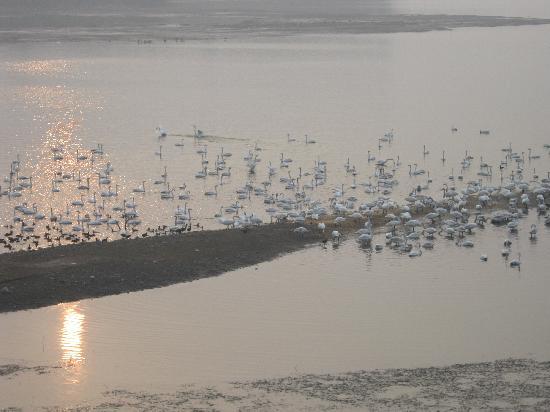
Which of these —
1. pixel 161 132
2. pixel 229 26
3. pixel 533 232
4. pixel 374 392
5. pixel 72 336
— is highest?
pixel 229 26

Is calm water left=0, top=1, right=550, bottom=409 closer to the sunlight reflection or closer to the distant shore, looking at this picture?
the sunlight reflection

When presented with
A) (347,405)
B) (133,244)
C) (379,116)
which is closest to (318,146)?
(379,116)

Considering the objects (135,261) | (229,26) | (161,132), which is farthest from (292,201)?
(229,26)

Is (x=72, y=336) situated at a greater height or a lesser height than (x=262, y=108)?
lesser

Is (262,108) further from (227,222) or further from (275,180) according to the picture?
(227,222)

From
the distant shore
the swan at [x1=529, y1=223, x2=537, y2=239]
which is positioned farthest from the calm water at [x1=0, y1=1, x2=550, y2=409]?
the distant shore

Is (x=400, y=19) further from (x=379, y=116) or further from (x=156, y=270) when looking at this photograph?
(x=156, y=270)
